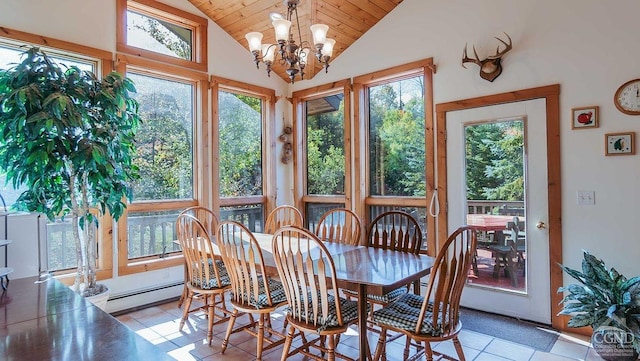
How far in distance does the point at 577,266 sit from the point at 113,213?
154 inches

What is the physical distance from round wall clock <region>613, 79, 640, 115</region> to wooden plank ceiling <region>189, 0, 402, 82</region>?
7.52ft

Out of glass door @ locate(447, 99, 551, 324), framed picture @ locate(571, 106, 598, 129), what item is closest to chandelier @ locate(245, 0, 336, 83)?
glass door @ locate(447, 99, 551, 324)

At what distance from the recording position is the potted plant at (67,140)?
259cm

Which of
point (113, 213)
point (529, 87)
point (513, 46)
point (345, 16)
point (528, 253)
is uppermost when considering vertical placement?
point (345, 16)

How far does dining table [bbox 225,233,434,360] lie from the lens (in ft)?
6.83

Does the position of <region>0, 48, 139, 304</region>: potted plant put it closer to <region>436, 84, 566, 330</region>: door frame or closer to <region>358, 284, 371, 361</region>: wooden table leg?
<region>358, 284, 371, 361</region>: wooden table leg

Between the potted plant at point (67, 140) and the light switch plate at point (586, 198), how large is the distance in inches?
148

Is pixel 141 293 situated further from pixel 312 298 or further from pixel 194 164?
pixel 312 298

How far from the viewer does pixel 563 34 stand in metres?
3.08

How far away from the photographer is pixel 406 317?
2.19 m

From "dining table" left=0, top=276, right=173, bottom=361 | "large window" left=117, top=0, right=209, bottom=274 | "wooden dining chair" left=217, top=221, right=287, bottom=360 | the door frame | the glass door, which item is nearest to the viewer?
"dining table" left=0, top=276, right=173, bottom=361

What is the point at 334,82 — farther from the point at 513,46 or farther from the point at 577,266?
the point at 577,266

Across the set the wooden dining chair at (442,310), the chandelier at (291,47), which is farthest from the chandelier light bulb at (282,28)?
the wooden dining chair at (442,310)

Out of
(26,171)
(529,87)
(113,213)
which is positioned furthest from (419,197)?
(26,171)
